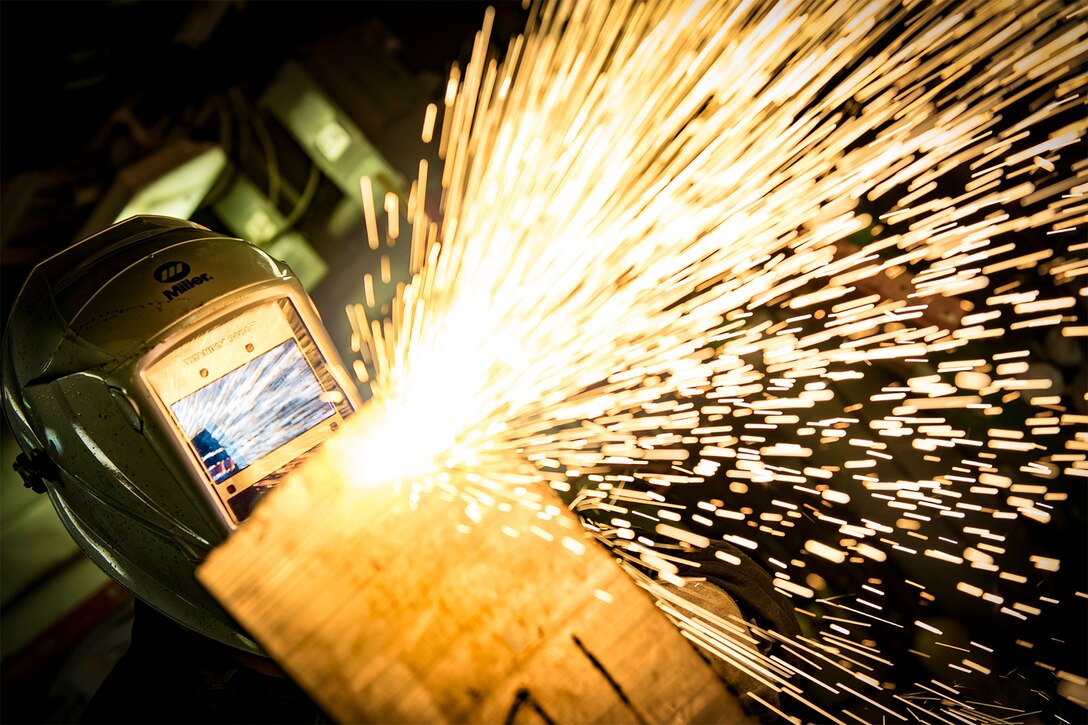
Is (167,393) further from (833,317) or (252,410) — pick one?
(833,317)

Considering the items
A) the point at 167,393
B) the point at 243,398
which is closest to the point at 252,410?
the point at 243,398

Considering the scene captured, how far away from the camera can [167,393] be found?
6.05ft

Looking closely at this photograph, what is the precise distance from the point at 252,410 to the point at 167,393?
0.25 meters

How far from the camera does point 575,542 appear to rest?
4.27 feet

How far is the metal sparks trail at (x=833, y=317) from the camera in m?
2.47

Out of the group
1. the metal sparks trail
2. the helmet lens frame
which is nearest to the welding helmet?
the helmet lens frame

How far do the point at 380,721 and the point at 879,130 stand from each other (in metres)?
2.98

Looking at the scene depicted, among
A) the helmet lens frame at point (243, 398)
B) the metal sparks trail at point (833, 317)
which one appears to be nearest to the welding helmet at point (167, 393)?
the helmet lens frame at point (243, 398)

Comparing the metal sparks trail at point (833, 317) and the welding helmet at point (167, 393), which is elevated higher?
the welding helmet at point (167, 393)

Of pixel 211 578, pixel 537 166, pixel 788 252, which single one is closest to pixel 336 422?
pixel 211 578

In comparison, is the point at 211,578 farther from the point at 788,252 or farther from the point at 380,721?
the point at 788,252

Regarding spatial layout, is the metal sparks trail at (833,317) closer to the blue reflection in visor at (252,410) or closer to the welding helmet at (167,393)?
the blue reflection in visor at (252,410)

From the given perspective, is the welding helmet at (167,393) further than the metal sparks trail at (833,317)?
No

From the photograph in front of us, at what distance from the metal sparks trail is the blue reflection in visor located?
0.41 metres
